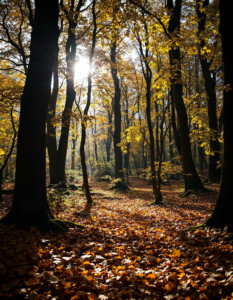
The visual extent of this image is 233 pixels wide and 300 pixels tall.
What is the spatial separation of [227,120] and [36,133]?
451 cm

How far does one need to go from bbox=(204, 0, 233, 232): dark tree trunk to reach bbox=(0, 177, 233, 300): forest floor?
500 millimetres

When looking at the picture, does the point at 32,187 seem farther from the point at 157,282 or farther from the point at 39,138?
the point at 157,282

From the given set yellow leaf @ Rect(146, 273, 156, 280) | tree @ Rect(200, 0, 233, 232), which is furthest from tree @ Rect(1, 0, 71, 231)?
tree @ Rect(200, 0, 233, 232)

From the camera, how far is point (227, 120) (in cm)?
403

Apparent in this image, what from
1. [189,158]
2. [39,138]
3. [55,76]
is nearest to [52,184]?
[55,76]

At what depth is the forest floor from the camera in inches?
94.4

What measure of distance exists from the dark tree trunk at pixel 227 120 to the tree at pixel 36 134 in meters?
4.01

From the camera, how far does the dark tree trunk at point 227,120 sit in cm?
388

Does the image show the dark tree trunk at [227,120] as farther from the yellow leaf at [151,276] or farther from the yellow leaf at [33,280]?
the yellow leaf at [33,280]

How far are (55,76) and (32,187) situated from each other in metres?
9.74

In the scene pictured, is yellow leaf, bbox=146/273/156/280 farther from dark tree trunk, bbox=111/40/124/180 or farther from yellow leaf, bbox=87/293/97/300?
dark tree trunk, bbox=111/40/124/180

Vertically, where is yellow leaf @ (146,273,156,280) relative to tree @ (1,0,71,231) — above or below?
below

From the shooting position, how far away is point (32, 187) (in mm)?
4566

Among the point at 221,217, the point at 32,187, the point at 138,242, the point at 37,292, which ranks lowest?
the point at 138,242
